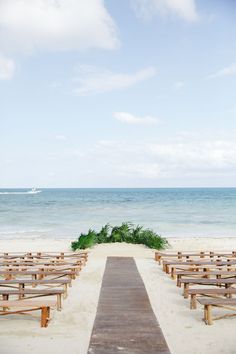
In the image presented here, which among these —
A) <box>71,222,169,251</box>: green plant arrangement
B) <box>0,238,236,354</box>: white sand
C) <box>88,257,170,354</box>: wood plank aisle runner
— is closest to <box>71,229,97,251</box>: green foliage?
<box>71,222,169,251</box>: green plant arrangement

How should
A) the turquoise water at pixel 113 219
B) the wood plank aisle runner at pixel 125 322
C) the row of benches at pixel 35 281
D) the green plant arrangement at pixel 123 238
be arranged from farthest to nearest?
the turquoise water at pixel 113 219
the green plant arrangement at pixel 123 238
the row of benches at pixel 35 281
the wood plank aisle runner at pixel 125 322

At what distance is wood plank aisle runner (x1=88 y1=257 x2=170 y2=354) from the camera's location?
215 inches

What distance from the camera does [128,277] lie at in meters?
10.7

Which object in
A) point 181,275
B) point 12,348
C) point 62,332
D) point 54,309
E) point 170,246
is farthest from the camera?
point 170,246

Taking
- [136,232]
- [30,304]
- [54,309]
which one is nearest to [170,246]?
[136,232]

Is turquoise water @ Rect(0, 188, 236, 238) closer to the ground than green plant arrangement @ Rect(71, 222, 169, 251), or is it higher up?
closer to the ground

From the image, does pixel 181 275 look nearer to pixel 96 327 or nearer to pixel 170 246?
pixel 96 327

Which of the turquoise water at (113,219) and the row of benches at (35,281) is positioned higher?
the row of benches at (35,281)

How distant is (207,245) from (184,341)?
14.2m

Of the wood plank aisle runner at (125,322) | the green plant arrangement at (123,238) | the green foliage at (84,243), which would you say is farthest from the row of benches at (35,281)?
the green plant arrangement at (123,238)

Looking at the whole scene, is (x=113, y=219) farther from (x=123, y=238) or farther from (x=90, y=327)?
(x=90, y=327)

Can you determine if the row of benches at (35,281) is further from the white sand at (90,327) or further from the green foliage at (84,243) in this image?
the green foliage at (84,243)

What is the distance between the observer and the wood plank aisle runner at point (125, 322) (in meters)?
5.47

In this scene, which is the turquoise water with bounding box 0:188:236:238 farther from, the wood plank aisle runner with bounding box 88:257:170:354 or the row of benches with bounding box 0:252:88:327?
the wood plank aisle runner with bounding box 88:257:170:354
